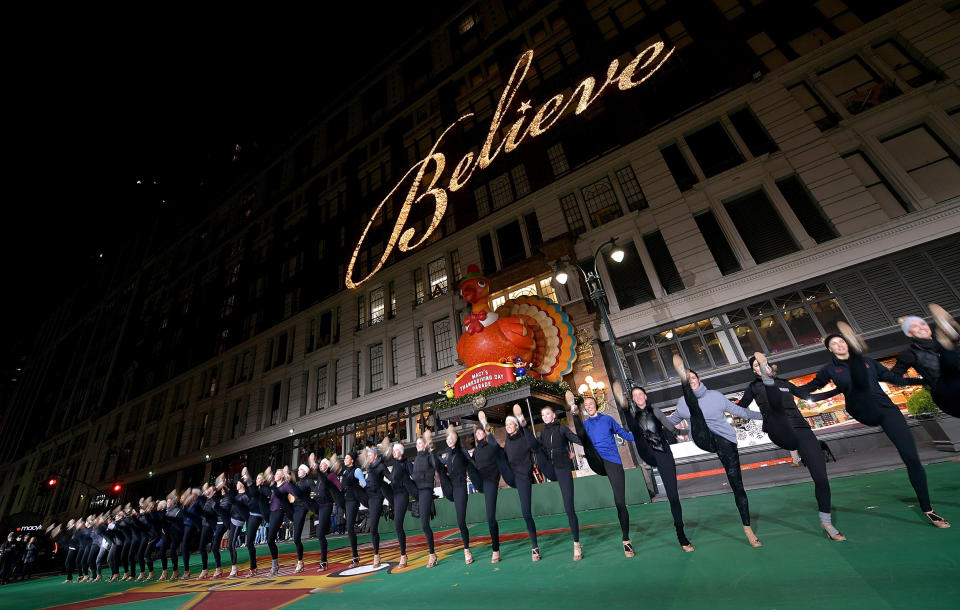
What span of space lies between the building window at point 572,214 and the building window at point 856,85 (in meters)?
12.2

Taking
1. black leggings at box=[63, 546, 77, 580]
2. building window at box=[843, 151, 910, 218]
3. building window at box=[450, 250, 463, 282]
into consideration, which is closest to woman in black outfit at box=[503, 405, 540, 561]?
building window at box=[450, 250, 463, 282]

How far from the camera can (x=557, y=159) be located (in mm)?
24141

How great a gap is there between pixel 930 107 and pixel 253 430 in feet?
138

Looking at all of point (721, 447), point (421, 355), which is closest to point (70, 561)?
point (421, 355)

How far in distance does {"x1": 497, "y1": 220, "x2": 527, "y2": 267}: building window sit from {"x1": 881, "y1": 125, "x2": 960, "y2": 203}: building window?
53.5ft

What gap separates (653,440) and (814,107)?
2064cm

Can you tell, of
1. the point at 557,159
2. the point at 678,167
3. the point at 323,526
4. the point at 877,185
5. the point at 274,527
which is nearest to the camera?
the point at 323,526

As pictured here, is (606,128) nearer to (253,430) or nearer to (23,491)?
(253,430)

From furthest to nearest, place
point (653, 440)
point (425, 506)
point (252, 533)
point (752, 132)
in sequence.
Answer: point (752, 132) < point (252, 533) < point (425, 506) < point (653, 440)

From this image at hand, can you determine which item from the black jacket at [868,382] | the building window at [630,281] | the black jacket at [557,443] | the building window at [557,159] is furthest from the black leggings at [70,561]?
the building window at [557,159]

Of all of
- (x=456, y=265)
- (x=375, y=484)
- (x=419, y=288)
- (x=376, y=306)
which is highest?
(x=456, y=265)

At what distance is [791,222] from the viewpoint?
16453 millimetres

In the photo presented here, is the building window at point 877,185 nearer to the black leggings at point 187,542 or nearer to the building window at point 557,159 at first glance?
the building window at point 557,159

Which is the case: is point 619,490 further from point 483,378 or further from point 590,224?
point 590,224
